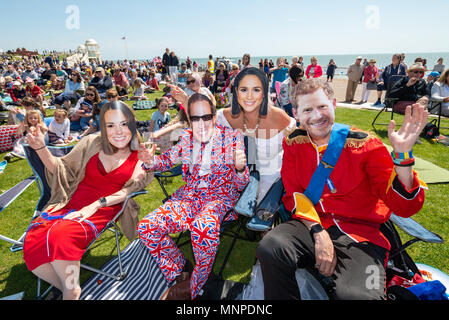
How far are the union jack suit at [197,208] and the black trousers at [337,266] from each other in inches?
23.2

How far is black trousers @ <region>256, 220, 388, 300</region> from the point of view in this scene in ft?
5.04

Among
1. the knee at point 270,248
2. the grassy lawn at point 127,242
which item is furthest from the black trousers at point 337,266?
the grassy lawn at point 127,242

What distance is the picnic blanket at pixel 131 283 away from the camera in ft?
7.75

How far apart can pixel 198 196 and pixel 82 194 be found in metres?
1.30

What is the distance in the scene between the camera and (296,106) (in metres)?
2.05

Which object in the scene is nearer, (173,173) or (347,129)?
(347,129)

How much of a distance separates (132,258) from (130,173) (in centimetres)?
111

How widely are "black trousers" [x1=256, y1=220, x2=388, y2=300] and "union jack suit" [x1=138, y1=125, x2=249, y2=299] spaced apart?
23.2 inches

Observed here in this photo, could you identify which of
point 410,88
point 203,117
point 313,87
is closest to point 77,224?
point 203,117

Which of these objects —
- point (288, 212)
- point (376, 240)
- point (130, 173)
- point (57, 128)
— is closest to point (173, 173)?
point (130, 173)

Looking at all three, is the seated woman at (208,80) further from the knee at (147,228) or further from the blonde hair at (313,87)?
the knee at (147,228)

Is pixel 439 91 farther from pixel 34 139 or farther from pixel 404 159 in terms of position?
pixel 34 139
